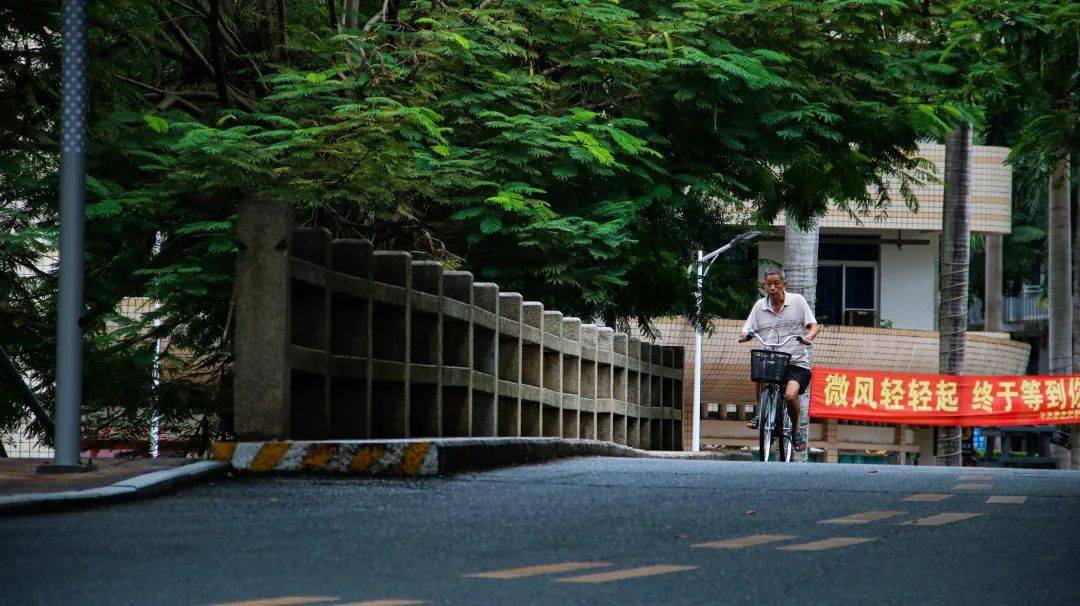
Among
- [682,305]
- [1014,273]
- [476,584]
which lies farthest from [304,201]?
[1014,273]

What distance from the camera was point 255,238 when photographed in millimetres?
9828

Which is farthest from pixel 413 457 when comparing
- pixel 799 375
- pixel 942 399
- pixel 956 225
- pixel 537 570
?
pixel 942 399

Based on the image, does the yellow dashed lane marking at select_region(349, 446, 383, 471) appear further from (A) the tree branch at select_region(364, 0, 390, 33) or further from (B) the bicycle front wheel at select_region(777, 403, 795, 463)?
(A) the tree branch at select_region(364, 0, 390, 33)

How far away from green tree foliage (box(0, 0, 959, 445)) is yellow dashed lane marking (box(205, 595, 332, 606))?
405 inches

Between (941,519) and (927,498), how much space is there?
48.0 inches

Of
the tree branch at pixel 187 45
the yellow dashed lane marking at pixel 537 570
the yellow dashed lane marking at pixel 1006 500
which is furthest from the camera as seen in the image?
the tree branch at pixel 187 45

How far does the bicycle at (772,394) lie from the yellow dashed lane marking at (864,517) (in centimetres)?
731

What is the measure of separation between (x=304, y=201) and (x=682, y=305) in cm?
694

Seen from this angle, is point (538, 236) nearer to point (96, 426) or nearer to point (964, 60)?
point (964, 60)

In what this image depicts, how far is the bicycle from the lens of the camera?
15.7 metres

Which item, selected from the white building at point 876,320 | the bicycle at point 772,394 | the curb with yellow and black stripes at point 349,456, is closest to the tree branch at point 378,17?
the bicycle at point 772,394

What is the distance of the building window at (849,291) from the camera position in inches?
1714

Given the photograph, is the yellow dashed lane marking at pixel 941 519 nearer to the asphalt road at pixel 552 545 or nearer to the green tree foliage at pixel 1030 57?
the asphalt road at pixel 552 545

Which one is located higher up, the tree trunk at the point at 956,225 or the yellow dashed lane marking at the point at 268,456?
the tree trunk at the point at 956,225
